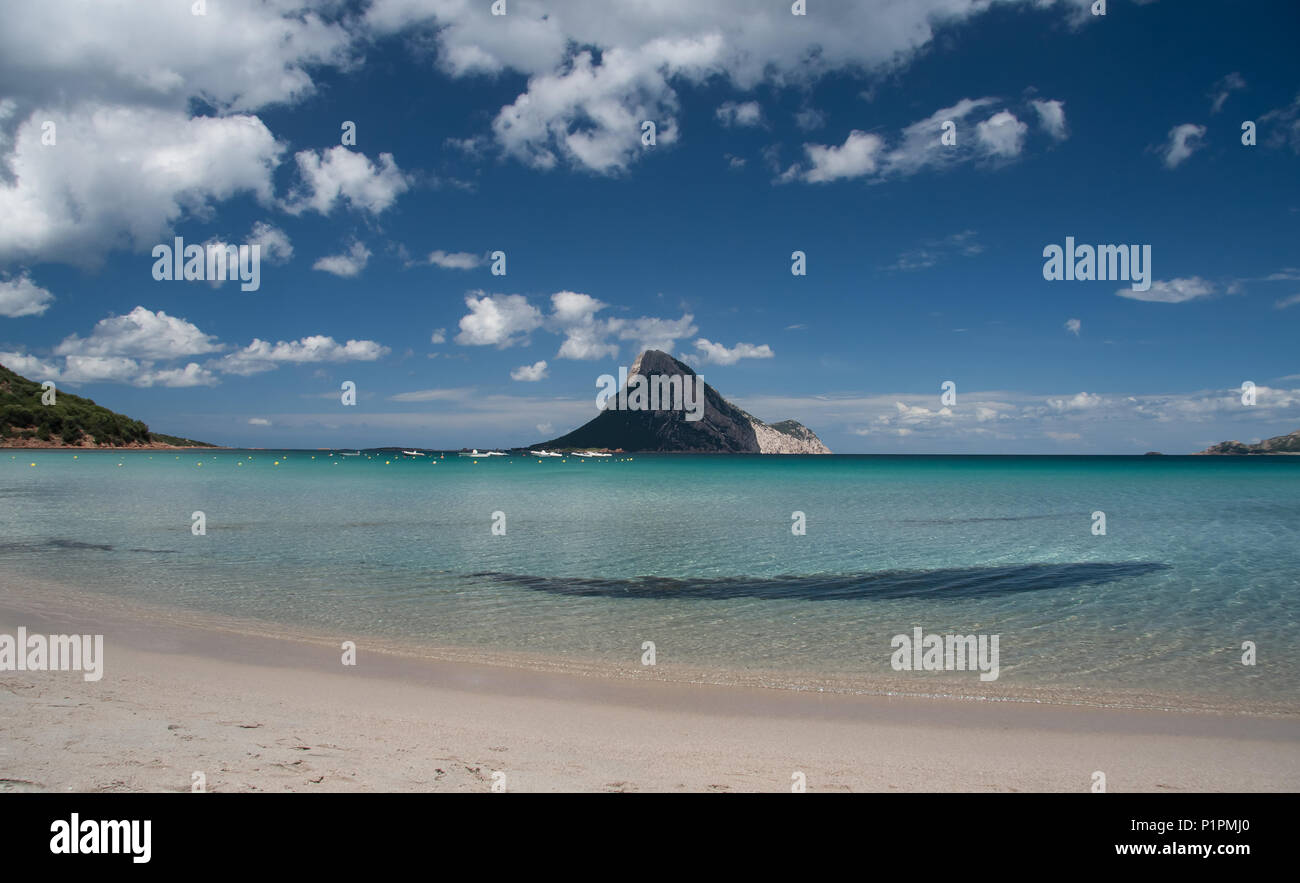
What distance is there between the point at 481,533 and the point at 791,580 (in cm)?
1607

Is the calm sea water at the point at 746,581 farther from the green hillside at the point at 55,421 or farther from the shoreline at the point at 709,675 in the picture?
the green hillside at the point at 55,421

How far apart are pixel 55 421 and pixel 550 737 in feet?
695

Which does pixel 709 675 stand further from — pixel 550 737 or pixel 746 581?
pixel 746 581

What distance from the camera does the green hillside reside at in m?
159

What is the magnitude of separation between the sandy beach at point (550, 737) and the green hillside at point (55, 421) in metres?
204

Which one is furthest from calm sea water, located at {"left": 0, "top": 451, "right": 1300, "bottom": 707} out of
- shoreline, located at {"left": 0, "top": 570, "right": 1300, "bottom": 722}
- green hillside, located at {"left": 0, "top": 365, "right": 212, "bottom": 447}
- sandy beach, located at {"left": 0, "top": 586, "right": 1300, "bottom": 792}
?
green hillside, located at {"left": 0, "top": 365, "right": 212, "bottom": 447}

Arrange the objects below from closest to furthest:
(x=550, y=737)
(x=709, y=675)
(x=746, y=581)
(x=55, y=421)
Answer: (x=550, y=737) < (x=709, y=675) < (x=746, y=581) < (x=55, y=421)

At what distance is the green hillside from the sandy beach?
20373 centimetres

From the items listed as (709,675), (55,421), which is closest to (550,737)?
(709,675)

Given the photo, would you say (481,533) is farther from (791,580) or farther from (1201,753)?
(1201,753)

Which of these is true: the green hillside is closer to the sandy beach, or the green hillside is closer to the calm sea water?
the calm sea water

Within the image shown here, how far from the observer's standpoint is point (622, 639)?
1338 centimetres

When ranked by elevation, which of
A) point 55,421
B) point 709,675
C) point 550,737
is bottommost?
point 709,675

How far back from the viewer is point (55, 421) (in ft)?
536
